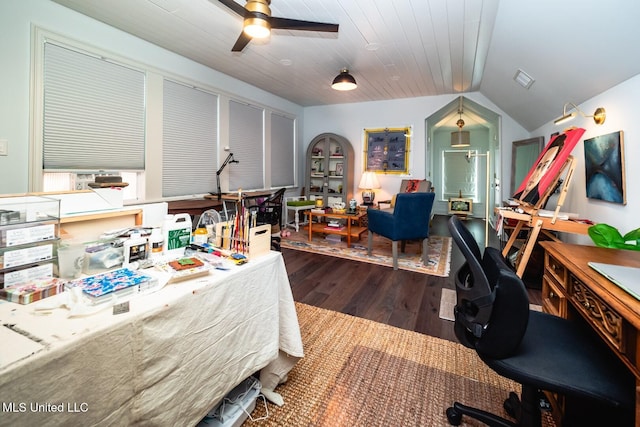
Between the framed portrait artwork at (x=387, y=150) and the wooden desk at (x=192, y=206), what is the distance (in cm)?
339

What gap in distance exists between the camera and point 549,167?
7.62ft

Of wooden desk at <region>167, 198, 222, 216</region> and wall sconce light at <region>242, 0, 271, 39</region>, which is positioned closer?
wall sconce light at <region>242, 0, 271, 39</region>

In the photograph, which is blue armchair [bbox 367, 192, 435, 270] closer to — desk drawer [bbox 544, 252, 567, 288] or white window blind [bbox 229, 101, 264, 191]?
desk drawer [bbox 544, 252, 567, 288]

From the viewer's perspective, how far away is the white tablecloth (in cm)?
64

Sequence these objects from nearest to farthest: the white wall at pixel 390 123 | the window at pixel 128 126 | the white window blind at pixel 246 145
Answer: the window at pixel 128 126
the white window blind at pixel 246 145
the white wall at pixel 390 123

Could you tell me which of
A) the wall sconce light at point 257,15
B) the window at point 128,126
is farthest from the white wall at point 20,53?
the wall sconce light at point 257,15

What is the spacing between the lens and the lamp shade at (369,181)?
5.68 meters

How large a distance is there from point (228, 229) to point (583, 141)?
3423 millimetres

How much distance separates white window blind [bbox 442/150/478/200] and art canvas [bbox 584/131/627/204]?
6026 mm

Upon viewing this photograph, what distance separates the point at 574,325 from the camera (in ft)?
4.16

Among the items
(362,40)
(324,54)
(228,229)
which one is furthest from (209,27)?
(228,229)

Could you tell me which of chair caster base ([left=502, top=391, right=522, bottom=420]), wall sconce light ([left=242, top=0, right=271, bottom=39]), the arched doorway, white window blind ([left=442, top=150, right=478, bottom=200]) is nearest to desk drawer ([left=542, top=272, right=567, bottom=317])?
chair caster base ([left=502, top=391, right=522, bottom=420])

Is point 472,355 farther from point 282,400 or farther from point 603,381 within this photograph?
point 282,400

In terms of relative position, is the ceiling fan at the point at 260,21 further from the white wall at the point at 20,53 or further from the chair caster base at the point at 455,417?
the chair caster base at the point at 455,417
